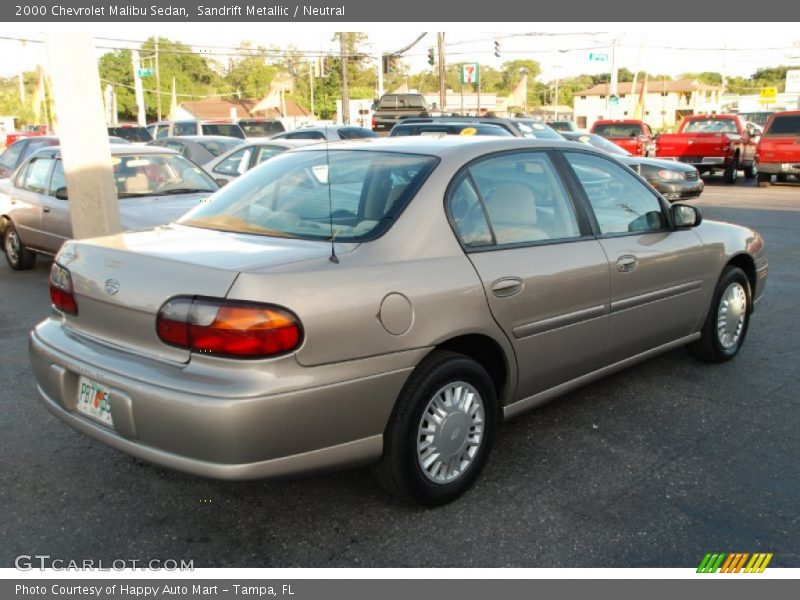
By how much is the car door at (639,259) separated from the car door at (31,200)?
21.1 feet

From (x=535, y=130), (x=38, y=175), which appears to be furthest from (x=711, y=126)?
(x=38, y=175)

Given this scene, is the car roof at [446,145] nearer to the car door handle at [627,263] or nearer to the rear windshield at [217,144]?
the car door handle at [627,263]

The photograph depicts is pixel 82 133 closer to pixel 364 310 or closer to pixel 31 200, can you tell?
pixel 31 200

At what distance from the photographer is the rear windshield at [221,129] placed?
2231 cm

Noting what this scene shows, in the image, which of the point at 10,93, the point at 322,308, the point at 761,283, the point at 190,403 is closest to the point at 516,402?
the point at 322,308

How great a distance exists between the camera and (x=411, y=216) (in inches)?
125

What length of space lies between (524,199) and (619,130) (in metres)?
20.7

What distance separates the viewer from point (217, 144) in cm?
1483

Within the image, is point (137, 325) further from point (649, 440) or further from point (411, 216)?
point (649, 440)

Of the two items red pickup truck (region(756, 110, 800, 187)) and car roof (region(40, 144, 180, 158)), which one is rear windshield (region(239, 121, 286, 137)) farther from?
car roof (region(40, 144, 180, 158))

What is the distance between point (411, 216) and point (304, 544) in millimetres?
1430

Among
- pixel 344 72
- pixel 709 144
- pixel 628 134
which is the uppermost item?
pixel 344 72

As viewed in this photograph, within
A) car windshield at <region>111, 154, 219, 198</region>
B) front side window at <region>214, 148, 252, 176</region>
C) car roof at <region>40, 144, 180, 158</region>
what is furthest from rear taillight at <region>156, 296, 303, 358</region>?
front side window at <region>214, 148, 252, 176</region>

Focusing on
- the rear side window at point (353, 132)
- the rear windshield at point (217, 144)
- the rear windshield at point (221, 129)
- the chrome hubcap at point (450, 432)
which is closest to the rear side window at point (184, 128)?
the rear windshield at point (221, 129)
